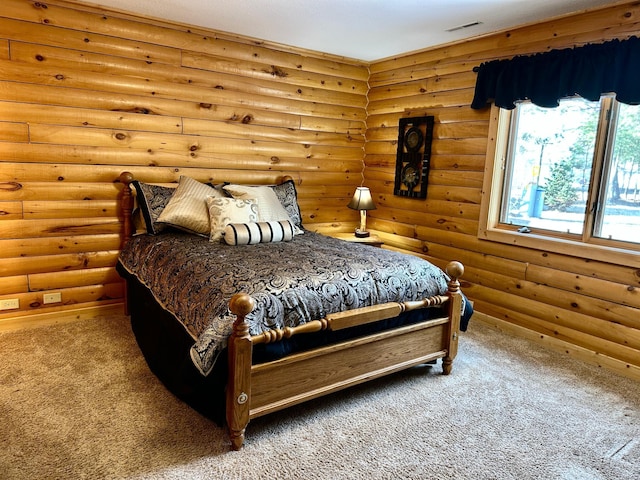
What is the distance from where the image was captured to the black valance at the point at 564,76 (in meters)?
2.70

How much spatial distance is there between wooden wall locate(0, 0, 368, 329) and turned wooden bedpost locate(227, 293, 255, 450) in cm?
213

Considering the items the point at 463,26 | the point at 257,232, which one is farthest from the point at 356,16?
the point at 257,232

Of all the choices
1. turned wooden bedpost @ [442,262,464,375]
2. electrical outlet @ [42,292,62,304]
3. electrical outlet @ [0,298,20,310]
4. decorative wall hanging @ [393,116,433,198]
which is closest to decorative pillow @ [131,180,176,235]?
electrical outlet @ [42,292,62,304]

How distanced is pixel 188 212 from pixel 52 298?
1.26m

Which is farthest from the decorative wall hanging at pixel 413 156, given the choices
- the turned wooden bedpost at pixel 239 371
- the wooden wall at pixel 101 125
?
the turned wooden bedpost at pixel 239 371

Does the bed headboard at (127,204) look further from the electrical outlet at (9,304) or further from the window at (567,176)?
the window at (567,176)

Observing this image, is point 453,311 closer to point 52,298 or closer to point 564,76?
point 564,76

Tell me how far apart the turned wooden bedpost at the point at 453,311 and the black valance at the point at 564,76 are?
1.44 m

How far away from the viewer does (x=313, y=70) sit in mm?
4418

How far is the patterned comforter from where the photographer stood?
207 centimetres

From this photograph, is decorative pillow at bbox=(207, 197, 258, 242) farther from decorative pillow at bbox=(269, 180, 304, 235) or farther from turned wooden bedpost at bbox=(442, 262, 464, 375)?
turned wooden bedpost at bbox=(442, 262, 464, 375)

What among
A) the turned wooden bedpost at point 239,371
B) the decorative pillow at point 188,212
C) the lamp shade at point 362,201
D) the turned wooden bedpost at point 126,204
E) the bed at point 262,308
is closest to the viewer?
the turned wooden bedpost at point 239,371

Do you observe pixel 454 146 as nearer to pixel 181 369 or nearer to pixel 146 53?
pixel 146 53

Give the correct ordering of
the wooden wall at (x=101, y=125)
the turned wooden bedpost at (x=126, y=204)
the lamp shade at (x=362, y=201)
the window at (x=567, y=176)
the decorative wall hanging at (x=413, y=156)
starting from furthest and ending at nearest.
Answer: the lamp shade at (x=362, y=201)
the decorative wall hanging at (x=413, y=156)
the turned wooden bedpost at (x=126, y=204)
the wooden wall at (x=101, y=125)
the window at (x=567, y=176)
